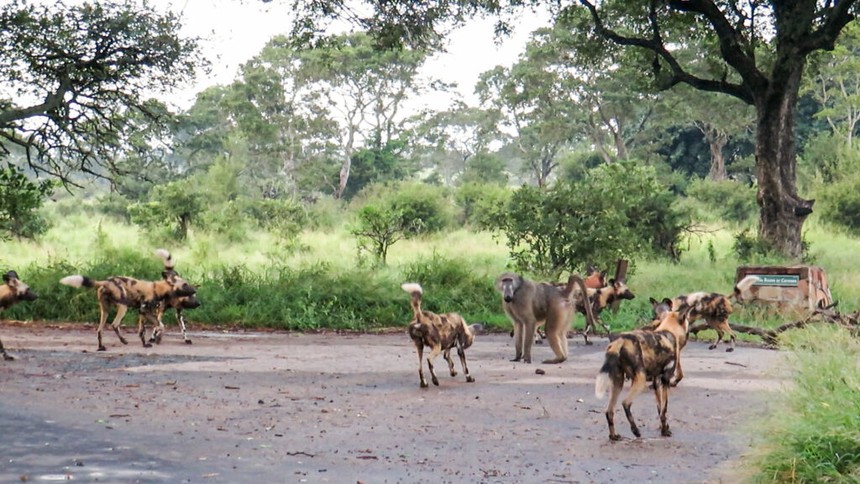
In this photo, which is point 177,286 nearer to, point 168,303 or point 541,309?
point 168,303

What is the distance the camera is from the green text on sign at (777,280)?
1709cm

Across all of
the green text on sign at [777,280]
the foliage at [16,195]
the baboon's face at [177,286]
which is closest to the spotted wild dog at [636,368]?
the baboon's face at [177,286]

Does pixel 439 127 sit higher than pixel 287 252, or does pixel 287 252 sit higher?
pixel 439 127

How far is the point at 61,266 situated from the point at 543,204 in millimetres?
9677

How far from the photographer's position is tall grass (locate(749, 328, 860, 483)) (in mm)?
5582

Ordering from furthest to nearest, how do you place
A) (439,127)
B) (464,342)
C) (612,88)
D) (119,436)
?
(439,127), (612,88), (464,342), (119,436)

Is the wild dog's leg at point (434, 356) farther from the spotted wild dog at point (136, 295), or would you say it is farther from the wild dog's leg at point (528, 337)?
the spotted wild dog at point (136, 295)

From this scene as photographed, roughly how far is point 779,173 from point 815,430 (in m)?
19.4

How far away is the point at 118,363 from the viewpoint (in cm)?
1211

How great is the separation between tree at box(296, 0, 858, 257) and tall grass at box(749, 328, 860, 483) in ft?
53.0

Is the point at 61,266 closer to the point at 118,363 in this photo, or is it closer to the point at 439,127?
the point at 118,363

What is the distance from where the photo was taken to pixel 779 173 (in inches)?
944

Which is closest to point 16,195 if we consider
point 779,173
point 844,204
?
point 779,173

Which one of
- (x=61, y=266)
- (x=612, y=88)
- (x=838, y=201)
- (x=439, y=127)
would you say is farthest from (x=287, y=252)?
(x=439, y=127)
